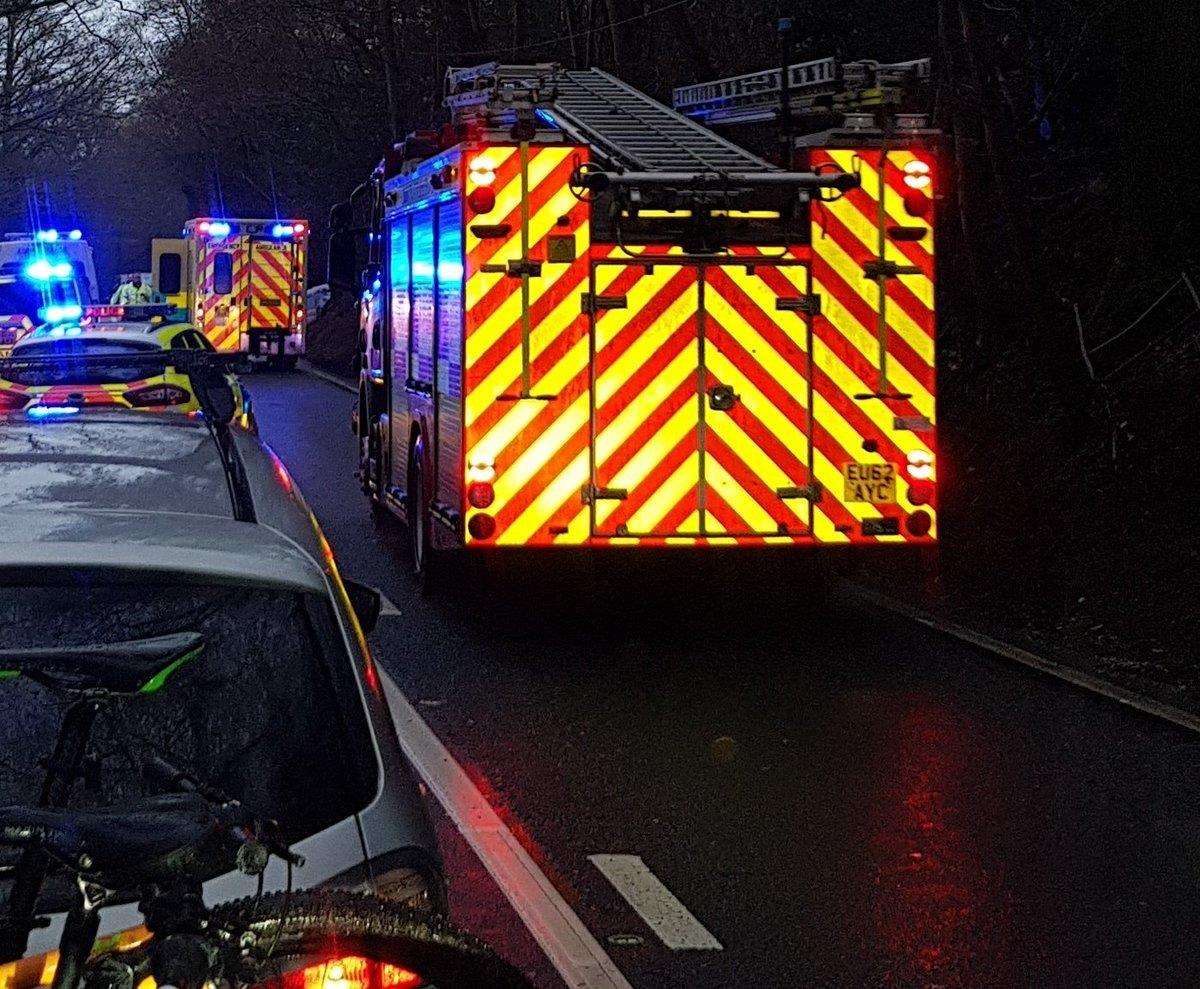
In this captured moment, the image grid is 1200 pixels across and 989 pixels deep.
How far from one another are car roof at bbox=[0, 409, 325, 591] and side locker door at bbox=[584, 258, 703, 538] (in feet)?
18.2

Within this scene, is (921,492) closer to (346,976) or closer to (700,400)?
(700,400)

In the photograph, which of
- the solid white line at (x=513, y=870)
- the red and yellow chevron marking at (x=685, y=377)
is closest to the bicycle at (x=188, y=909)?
the solid white line at (x=513, y=870)

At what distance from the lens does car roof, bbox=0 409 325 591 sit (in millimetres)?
3611

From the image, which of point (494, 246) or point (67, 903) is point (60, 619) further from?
point (494, 246)

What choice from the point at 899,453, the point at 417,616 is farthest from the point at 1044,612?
the point at 417,616

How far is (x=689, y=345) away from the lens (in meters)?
11.2

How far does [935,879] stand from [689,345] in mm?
4718

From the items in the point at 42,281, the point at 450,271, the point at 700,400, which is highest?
the point at 450,271

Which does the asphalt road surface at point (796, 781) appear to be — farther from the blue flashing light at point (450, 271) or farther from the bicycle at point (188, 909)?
the bicycle at point (188, 909)

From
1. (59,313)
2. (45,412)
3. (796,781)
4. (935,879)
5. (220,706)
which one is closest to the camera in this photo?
(220,706)

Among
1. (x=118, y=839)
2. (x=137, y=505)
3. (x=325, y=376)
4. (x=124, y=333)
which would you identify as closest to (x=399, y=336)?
(x=124, y=333)

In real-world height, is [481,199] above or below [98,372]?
above

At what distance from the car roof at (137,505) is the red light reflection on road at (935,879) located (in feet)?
8.04

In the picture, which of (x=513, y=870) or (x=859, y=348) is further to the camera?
(x=859, y=348)
